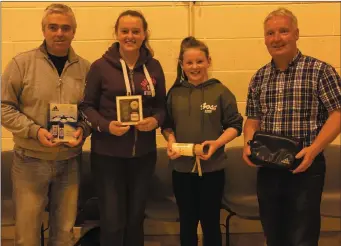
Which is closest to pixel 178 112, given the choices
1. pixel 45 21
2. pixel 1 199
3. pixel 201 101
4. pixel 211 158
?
pixel 201 101

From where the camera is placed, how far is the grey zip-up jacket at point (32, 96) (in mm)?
2328

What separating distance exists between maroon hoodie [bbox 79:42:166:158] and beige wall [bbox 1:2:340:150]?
1011mm

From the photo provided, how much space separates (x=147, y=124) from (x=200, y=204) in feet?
1.90

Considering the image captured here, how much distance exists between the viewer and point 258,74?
237cm

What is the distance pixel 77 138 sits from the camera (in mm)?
2414

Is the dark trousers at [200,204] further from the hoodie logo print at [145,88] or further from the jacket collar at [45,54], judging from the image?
the jacket collar at [45,54]

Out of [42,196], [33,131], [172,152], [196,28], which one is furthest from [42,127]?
[196,28]

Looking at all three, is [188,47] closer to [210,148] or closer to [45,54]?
[210,148]

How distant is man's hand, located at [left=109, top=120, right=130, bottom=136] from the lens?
228 cm

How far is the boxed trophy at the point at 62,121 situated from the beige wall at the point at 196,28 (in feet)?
3.68

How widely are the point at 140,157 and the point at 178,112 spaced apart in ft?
1.18

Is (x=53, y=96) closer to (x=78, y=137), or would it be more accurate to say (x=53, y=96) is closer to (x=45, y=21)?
(x=78, y=137)

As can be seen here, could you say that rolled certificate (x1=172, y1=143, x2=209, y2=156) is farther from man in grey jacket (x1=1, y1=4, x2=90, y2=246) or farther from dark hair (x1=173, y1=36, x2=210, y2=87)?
man in grey jacket (x1=1, y1=4, x2=90, y2=246)

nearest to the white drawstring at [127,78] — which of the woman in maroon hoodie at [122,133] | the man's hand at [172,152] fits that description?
the woman in maroon hoodie at [122,133]
